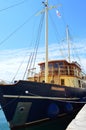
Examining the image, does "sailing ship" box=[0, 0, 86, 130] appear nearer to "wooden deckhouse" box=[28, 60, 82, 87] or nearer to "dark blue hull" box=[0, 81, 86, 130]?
"dark blue hull" box=[0, 81, 86, 130]

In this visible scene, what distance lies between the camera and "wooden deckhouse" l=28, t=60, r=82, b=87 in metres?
16.9

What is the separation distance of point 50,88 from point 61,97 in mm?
1071

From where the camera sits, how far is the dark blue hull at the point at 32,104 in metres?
12.6

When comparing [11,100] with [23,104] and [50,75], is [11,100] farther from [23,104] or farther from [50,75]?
[50,75]

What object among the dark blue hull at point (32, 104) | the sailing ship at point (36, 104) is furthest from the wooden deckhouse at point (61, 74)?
the dark blue hull at point (32, 104)

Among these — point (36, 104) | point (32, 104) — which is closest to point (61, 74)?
point (36, 104)

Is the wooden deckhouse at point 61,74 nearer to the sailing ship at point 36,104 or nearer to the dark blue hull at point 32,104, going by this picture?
the sailing ship at point 36,104

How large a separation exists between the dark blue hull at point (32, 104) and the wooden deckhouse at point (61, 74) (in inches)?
109

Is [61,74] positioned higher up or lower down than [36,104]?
higher up

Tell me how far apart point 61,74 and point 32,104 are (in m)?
5.09

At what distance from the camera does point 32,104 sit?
12898mm

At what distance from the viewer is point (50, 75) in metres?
17.6

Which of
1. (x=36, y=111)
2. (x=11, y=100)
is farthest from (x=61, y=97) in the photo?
(x=11, y=100)

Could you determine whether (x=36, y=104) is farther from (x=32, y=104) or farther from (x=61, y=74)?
(x=61, y=74)
